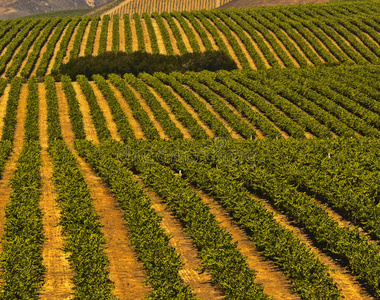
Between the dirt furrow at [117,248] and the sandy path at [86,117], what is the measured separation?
13.0 m

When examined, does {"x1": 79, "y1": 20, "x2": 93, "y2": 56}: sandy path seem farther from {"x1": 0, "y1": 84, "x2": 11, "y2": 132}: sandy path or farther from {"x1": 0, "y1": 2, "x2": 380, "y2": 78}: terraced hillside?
{"x1": 0, "y1": 84, "x2": 11, "y2": 132}: sandy path

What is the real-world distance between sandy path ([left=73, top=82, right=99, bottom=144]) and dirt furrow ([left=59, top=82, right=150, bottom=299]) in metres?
13.0

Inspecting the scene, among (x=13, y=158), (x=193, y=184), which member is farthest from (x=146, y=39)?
(x=193, y=184)

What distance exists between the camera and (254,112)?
51.5 meters

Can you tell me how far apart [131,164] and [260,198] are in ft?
32.4

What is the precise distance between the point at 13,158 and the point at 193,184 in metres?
15.3

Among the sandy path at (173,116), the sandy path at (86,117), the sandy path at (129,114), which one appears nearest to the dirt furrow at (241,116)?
the sandy path at (173,116)

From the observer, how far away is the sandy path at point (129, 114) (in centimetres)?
4706

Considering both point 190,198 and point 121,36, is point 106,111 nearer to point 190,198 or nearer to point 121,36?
point 190,198

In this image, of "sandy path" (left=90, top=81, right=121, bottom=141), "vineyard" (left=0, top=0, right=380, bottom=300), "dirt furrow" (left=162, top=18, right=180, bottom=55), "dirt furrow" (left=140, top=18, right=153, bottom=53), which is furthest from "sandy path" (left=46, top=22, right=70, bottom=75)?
"dirt furrow" (left=162, top=18, right=180, bottom=55)

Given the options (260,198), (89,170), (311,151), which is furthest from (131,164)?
(311,151)

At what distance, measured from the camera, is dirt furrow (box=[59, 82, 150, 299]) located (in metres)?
19.3

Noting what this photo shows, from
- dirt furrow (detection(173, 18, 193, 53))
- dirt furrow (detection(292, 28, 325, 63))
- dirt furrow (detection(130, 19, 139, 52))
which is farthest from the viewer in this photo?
dirt furrow (detection(130, 19, 139, 52))

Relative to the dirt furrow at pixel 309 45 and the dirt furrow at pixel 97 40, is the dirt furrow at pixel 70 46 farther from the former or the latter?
the dirt furrow at pixel 309 45
